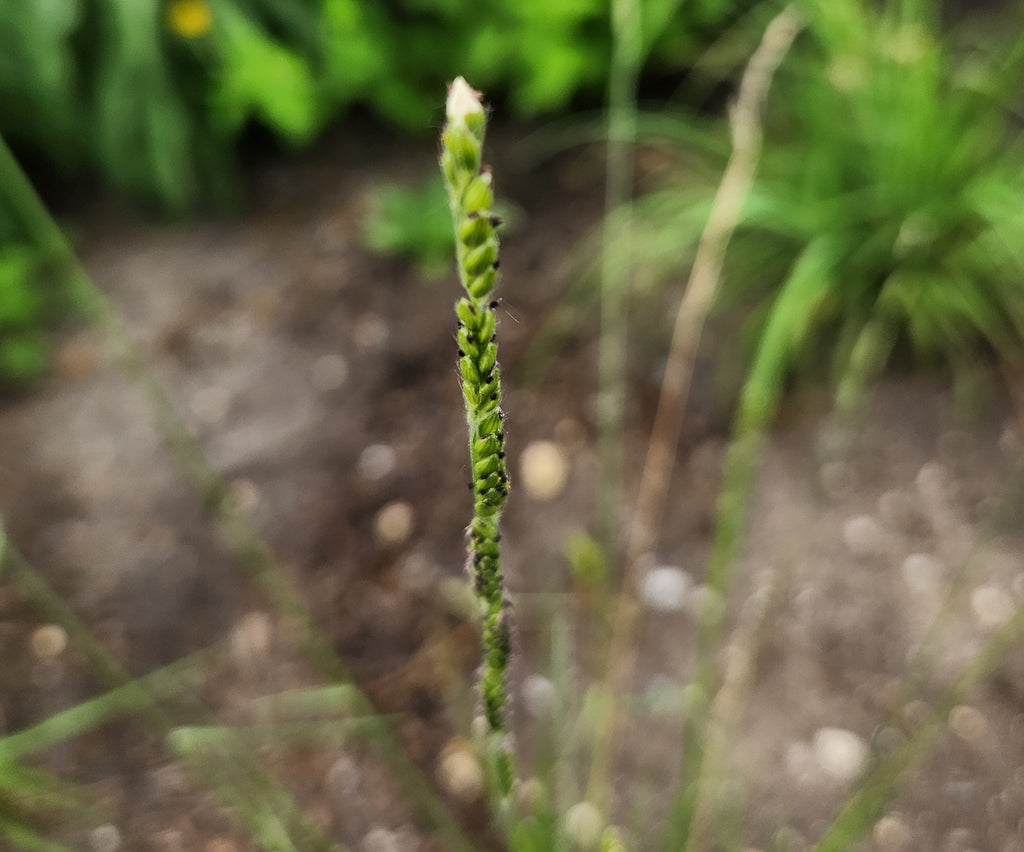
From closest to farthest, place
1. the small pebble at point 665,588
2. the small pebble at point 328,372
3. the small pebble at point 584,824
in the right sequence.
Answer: the small pebble at point 584,824 → the small pebble at point 665,588 → the small pebble at point 328,372

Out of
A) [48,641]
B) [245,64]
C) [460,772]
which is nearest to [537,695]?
[460,772]

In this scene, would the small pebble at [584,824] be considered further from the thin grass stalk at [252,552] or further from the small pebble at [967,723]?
the small pebble at [967,723]

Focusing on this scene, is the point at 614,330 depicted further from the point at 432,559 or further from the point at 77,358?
the point at 77,358

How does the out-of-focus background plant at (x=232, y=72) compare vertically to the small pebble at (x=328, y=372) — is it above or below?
above

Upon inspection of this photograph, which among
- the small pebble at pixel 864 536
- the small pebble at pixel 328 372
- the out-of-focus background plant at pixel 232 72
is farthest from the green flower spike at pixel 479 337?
the out-of-focus background plant at pixel 232 72

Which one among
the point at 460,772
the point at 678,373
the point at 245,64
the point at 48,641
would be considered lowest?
the point at 460,772

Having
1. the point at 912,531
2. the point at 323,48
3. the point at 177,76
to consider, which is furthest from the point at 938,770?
the point at 177,76

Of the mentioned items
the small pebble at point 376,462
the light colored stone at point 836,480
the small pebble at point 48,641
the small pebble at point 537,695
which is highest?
the small pebble at point 376,462
